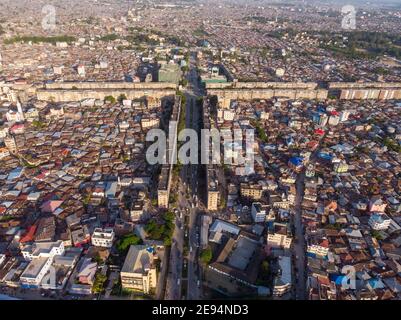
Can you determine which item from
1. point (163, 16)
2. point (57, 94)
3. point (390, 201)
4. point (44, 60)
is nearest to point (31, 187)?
point (57, 94)

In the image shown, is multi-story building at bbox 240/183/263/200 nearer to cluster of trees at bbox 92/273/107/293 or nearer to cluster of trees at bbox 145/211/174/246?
cluster of trees at bbox 145/211/174/246

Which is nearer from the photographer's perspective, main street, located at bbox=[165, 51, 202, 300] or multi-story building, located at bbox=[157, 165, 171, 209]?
main street, located at bbox=[165, 51, 202, 300]

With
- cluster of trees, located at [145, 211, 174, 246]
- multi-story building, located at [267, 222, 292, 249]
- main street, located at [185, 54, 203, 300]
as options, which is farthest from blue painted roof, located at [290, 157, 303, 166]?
cluster of trees, located at [145, 211, 174, 246]

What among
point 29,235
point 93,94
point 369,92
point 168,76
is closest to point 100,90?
point 93,94

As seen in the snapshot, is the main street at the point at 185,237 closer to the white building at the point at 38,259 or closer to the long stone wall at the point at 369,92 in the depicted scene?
the white building at the point at 38,259

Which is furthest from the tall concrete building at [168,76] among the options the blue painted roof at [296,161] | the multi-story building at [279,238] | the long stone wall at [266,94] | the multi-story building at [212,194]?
the multi-story building at [279,238]

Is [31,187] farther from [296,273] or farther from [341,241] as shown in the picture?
[341,241]
